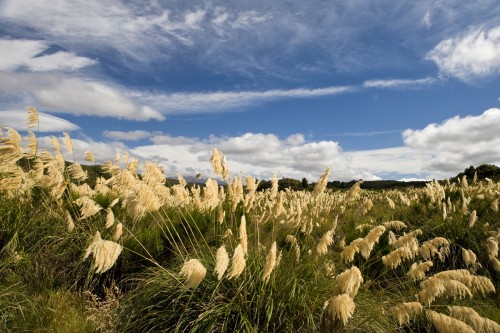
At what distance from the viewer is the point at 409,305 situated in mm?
3756

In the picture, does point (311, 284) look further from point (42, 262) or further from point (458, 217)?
point (458, 217)

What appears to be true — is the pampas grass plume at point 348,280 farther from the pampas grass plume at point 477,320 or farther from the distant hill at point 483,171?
the distant hill at point 483,171

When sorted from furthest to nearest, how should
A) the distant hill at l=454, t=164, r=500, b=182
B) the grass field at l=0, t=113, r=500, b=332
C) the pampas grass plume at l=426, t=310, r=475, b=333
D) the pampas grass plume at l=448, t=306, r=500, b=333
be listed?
1. the distant hill at l=454, t=164, r=500, b=182
2. the grass field at l=0, t=113, r=500, b=332
3. the pampas grass plume at l=448, t=306, r=500, b=333
4. the pampas grass plume at l=426, t=310, r=475, b=333

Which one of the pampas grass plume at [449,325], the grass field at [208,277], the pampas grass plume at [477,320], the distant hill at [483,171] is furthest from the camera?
the distant hill at [483,171]

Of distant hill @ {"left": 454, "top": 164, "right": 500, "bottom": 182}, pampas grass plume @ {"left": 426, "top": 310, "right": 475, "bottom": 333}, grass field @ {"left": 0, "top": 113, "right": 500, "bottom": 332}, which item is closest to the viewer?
pampas grass plume @ {"left": 426, "top": 310, "right": 475, "bottom": 333}

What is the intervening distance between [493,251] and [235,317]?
412cm

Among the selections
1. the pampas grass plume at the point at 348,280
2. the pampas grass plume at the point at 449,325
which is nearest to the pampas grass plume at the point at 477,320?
the pampas grass plume at the point at 449,325

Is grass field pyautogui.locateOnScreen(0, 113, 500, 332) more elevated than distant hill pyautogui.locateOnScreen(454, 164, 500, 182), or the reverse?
distant hill pyautogui.locateOnScreen(454, 164, 500, 182)

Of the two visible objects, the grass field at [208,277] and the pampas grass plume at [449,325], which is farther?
the grass field at [208,277]

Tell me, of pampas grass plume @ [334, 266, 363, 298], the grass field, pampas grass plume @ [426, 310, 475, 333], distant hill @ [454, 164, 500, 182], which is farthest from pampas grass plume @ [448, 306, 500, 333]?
distant hill @ [454, 164, 500, 182]

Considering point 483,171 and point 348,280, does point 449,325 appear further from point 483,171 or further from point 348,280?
point 483,171

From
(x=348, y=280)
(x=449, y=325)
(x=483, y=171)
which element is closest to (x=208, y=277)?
(x=348, y=280)

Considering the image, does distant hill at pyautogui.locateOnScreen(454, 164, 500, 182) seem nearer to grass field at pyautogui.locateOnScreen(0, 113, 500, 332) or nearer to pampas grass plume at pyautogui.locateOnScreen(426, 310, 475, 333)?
grass field at pyautogui.locateOnScreen(0, 113, 500, 332)

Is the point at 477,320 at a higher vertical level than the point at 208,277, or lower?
Result: higher
